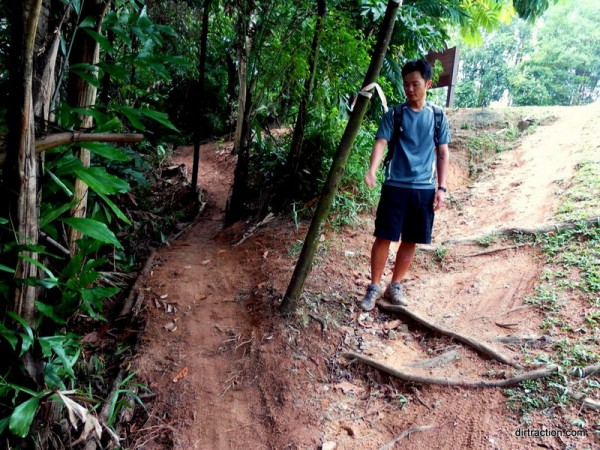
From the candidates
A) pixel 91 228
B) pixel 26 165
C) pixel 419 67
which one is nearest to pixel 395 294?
pixel 419 67

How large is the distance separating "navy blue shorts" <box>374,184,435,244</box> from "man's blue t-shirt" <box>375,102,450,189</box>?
0.24 feet

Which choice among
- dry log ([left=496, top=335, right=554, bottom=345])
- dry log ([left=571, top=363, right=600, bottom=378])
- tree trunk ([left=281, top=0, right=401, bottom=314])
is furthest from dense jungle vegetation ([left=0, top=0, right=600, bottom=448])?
dry log ([left=571, top=363, right=600, bottom=378])

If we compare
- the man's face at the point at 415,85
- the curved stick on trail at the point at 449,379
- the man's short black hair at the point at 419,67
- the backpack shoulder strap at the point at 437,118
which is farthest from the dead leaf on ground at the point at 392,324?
the man's short black hair at the point at 419,67

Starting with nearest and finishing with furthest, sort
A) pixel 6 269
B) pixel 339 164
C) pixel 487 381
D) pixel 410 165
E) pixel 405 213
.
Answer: pixel 6 269
pixel 487 381
pixel 339 164
pixel 410 165
pixel 405 213

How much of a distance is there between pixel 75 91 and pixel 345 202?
3.10 m

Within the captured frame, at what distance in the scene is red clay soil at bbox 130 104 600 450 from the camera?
7.38 feet

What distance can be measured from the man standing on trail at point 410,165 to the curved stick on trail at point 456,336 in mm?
493

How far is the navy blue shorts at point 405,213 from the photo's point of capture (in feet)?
10.0

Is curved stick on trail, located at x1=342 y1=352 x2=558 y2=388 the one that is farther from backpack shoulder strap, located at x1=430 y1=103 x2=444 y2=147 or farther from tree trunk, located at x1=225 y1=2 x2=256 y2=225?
tree trunk, located at x1=225 y1=2 x2=256 y2=225

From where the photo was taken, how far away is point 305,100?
4504 mm

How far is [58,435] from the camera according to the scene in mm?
2055

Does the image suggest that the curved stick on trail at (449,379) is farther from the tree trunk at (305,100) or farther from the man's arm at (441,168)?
the tree trunk at (305,100)

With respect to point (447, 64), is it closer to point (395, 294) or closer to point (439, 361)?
point (395, 294)

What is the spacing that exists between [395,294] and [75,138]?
263 centimetres
